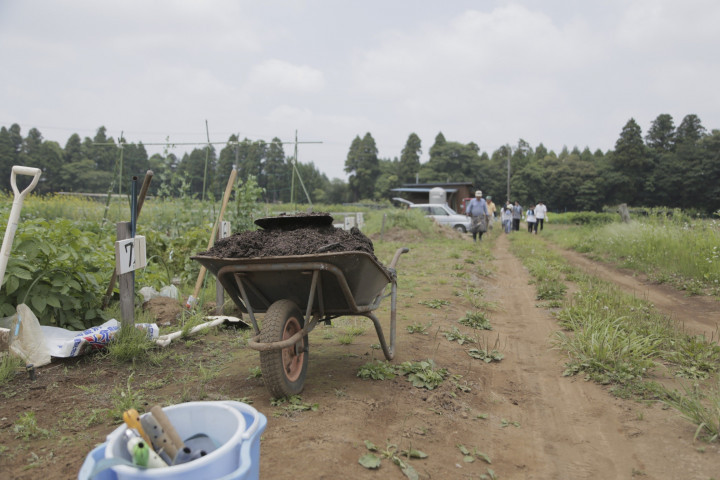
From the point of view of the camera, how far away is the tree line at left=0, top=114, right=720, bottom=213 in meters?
10.6

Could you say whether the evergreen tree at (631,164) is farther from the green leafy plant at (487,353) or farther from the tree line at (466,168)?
the green leafy plant at (487,353)

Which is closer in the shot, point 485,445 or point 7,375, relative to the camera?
point 485,445

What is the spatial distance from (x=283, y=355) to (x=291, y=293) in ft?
1.49

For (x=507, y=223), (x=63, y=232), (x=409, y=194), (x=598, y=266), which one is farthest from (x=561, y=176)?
(x=63, y=232)

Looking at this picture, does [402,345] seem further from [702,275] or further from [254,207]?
[702,275]

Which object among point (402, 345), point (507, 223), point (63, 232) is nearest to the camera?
point (63, 232)

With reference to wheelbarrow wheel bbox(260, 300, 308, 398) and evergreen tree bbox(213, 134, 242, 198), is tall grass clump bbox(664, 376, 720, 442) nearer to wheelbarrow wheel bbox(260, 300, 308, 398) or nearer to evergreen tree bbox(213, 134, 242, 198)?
wheelbarrow wheel bbox(260, 300, 308, 398)

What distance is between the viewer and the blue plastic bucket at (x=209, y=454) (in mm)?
1298

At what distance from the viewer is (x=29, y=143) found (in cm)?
3862

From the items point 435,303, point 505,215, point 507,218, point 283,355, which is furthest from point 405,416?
point 505,215

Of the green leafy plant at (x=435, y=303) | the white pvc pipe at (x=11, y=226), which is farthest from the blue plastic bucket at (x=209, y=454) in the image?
the green leafy plant at (x=435, y=303)

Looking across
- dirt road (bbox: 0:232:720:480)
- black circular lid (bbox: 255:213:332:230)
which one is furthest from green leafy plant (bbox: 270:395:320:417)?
black circular lid (bbox: 255:213:332:230)

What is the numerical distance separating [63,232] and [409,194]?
38.9 meters

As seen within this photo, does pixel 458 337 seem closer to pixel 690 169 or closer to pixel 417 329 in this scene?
pixel 417 329
